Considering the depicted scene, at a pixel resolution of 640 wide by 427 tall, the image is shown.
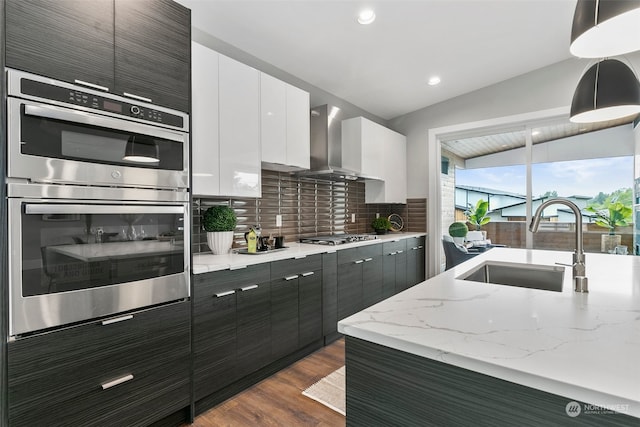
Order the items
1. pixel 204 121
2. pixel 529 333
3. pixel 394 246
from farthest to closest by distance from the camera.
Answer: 1. pixel 394 246
2. pixel 204 121
3. pixel 529 333

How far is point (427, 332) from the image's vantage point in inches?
33.2

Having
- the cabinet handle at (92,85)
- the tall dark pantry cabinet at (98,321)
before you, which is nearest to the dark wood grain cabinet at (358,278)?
the tall dark pantry cabinet at (98,321)

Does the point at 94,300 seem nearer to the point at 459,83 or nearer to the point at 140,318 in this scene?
the point at 140,318

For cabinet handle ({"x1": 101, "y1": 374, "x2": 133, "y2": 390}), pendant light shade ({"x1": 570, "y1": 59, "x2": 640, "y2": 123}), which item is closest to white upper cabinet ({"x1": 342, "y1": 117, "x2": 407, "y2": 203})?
pendant light shade ({"x1": 570, "y1": 59, "x2": 640, "y2": 123})

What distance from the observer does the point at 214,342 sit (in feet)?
6.35

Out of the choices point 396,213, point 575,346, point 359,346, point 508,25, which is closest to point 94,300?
point 359,346

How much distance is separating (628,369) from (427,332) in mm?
389

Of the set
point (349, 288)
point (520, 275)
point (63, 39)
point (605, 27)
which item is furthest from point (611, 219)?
point (63, 39)

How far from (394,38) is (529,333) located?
2773 mm

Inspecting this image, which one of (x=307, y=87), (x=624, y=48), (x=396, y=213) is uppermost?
(x=307, y=87)

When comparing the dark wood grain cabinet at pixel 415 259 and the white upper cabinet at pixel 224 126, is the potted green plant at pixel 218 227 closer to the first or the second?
the white upper cabinet at pixel 224 126

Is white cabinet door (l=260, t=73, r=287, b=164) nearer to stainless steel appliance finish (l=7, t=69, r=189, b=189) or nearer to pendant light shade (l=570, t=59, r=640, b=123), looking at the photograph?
stainless steel appliance finish (l=7, t=69, r=189, b=189)

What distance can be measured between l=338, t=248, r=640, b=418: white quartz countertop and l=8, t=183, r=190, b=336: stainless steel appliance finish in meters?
1.18

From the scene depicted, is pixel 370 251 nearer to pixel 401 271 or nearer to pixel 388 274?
pixel 388 274
